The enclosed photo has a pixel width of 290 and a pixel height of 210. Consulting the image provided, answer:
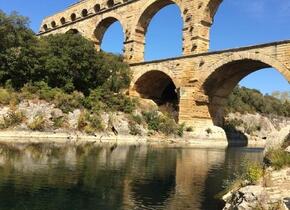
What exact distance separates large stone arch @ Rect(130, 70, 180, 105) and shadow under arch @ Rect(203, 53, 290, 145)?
444 centimetres

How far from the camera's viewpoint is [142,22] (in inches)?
1640

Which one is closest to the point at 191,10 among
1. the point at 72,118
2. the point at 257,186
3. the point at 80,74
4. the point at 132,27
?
the point at 132,27

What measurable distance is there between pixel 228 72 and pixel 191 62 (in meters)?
3.17

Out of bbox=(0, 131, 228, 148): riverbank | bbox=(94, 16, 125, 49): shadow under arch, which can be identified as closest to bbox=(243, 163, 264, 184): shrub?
bbox=(0, 131, 228, 148): riverbank

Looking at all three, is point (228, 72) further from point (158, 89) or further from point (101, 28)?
point (101, 28)

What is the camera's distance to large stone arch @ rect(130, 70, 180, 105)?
133 ft

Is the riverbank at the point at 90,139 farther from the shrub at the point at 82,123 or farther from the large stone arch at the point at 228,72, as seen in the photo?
the large stone arch at the point at 228,72

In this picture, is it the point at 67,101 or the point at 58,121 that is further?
the point at 67,101

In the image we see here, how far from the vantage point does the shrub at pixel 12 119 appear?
1069 inches

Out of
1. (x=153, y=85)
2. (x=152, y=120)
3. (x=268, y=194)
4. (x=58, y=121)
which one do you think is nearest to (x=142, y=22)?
(x=153, y=85)

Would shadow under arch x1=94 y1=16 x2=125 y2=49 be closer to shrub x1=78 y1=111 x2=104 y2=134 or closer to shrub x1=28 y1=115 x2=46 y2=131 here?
shrub x1=78 y1=111 x2=104 y2=134

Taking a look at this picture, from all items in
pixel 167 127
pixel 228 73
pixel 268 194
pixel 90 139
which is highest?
pixel 228 73

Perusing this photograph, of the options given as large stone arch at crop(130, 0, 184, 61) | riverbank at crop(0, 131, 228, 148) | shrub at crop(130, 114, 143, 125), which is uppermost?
large stone arch at crop(130, 0, 184, 61)

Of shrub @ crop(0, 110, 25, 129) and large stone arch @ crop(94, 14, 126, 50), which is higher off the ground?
large stone arch @ crop(94, 14, 126, 50)
